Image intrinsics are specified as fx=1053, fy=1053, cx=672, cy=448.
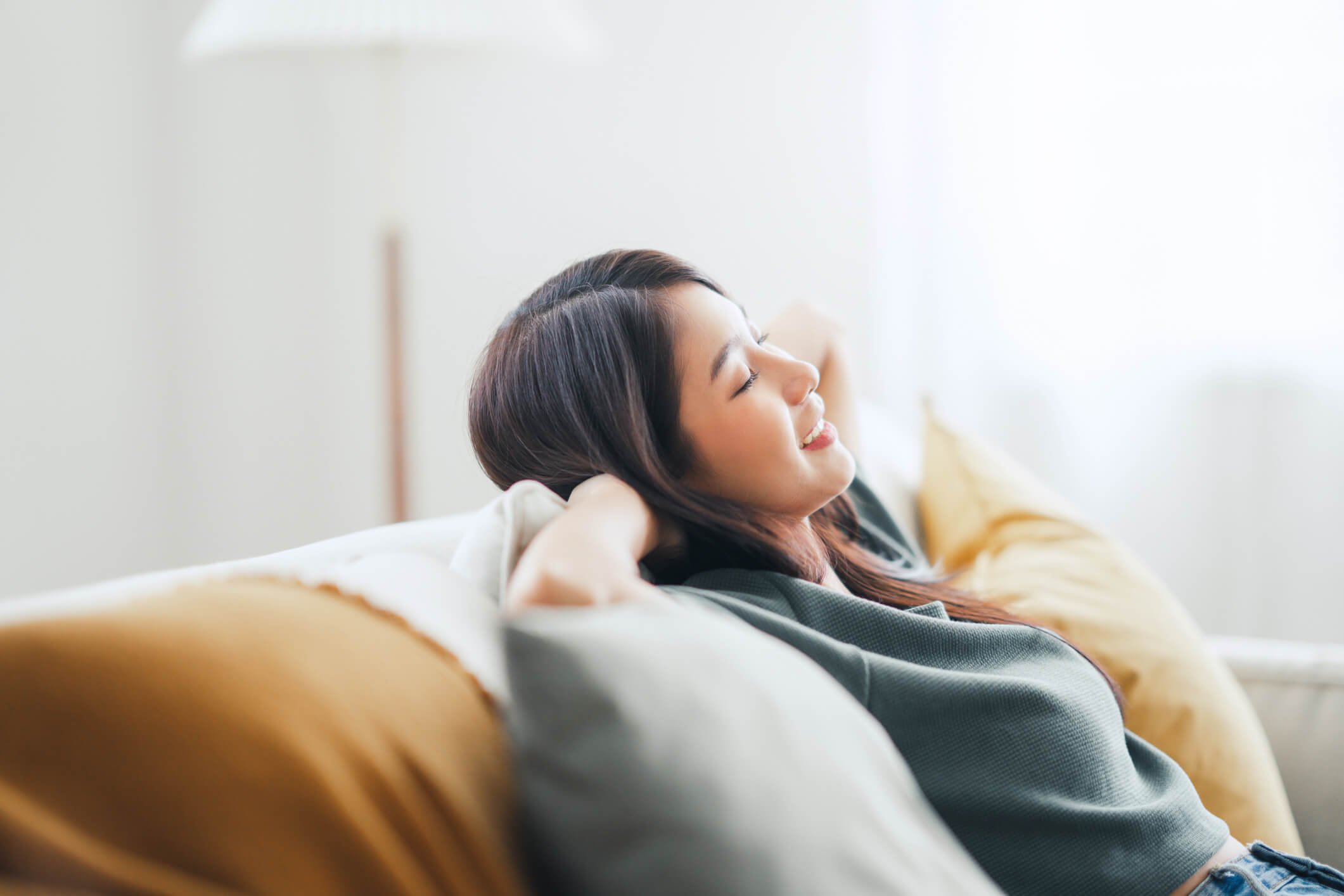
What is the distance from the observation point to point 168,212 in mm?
2344

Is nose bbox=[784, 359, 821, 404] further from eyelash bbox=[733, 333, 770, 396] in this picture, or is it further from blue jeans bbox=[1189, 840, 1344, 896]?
blue jeans bbox=[1189, 840, 1344, 896]

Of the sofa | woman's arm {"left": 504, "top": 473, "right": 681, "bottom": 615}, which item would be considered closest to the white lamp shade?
the sofa

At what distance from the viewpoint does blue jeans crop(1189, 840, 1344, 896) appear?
0.72 meters

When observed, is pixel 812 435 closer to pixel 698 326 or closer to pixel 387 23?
pixel 698 326

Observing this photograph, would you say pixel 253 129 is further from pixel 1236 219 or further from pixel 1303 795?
pixel 1303 795

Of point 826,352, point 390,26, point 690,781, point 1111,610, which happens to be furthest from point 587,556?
point 390,26

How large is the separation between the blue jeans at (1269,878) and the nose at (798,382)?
450 mm

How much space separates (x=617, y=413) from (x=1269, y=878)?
1.87ft

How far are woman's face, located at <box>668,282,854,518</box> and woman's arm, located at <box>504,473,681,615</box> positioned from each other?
0.13m

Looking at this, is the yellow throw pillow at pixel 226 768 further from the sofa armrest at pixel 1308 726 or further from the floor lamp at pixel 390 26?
the floor lamp at pixel 390 26

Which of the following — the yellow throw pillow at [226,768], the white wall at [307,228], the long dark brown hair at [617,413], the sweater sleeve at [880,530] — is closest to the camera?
the yellow throw pillow at [226,768]

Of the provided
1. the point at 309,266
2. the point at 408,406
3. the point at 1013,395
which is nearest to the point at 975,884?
the point at 1013,395

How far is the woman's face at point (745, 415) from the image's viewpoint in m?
0.82

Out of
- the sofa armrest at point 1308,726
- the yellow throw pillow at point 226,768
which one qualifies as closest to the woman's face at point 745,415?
the yellow throw pillow at point 226,768
